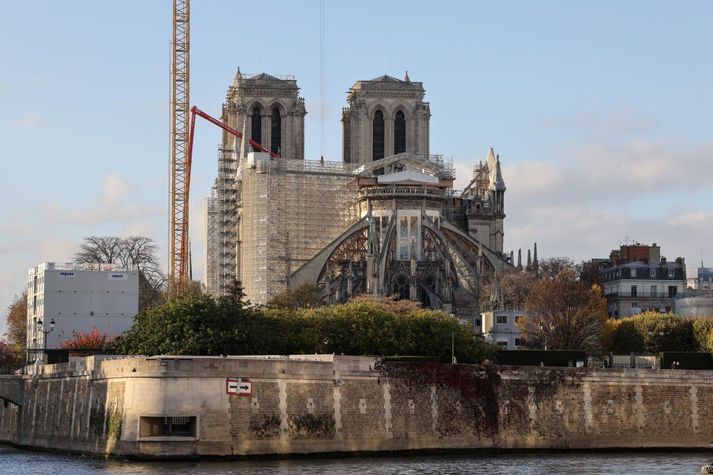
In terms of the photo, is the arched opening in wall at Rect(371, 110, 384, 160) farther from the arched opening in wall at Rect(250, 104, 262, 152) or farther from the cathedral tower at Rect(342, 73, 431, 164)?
the arched opening in wall at Rect(250, 104, 262, 152)

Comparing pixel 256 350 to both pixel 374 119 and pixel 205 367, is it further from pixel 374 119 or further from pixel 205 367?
pixel 374 119

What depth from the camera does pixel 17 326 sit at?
15088cm

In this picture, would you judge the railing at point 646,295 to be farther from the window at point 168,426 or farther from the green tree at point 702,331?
the window at point 168,426

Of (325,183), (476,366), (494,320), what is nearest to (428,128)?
(325,183)

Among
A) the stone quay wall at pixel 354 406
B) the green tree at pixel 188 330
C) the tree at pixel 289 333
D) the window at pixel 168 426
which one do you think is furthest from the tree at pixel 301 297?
the window at pixel 168 426

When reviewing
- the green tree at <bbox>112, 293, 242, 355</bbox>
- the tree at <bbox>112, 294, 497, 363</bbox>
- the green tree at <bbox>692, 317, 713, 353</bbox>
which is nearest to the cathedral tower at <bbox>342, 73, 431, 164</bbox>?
the green tree at <bbox>692, 317, 713, 353</bbox>

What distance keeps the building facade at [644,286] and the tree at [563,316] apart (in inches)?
723

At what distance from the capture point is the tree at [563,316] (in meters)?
114

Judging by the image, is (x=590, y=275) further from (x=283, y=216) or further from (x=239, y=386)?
(x=239, y=386)

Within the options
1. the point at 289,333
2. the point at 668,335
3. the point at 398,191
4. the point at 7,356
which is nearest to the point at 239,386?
the point at 289,333

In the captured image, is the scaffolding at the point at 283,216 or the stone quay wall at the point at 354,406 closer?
the stone quay wall at the point at 354,406

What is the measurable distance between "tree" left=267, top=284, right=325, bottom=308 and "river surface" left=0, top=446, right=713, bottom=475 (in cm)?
6230

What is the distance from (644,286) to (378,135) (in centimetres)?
3621

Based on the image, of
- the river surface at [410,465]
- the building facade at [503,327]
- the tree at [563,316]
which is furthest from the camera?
the building facade at [503,327]
